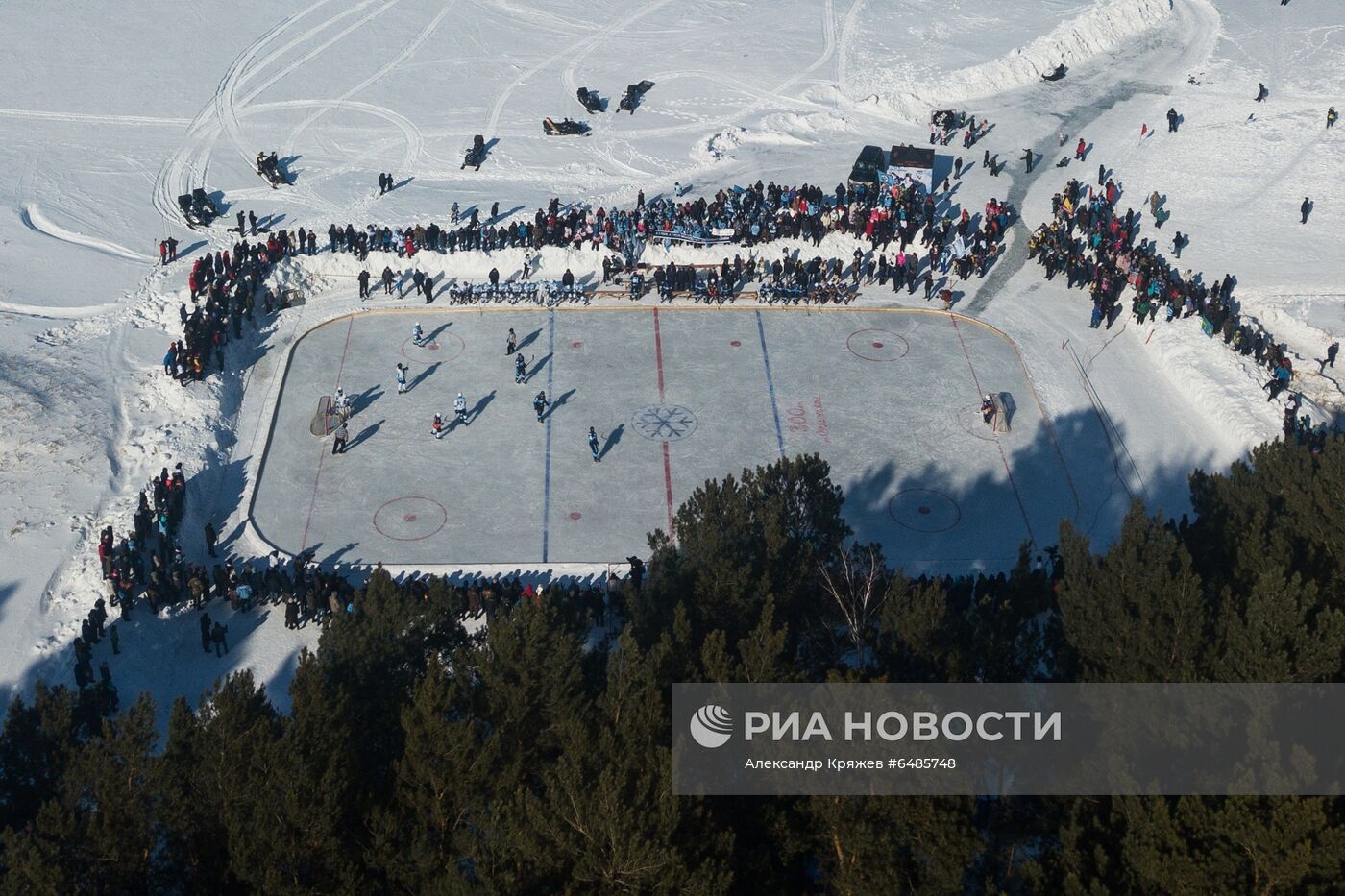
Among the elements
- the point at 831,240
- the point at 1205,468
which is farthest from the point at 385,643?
the point at 831,240

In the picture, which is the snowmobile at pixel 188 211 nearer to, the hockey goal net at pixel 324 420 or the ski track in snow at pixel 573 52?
the ski track in snow at pixel 573 52

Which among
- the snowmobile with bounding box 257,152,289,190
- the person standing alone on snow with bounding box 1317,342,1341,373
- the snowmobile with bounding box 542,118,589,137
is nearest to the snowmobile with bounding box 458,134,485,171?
the snowmobile with bounding box 542,118,589,137

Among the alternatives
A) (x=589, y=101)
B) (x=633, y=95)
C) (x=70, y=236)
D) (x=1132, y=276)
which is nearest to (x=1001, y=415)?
(x=1132, y=276)

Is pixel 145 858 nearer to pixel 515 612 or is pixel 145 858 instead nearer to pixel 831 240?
pixel 515 612

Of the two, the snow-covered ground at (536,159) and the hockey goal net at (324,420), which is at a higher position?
the snow-covered ground at (536,159)

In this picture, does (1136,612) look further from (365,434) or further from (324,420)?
(324,420)

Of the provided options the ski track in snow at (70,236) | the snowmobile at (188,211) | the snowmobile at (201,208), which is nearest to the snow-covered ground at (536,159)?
the ski track in snow at (70,236)
